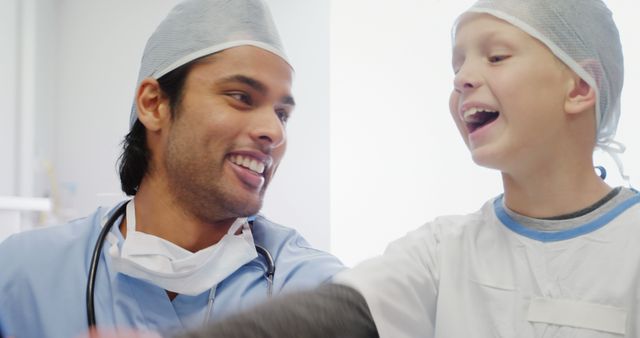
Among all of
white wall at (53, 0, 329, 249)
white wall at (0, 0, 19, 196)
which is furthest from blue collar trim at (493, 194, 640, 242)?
white wall at (0, 0, 19, 196)

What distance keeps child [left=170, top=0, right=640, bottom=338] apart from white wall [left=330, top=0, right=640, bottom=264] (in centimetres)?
130

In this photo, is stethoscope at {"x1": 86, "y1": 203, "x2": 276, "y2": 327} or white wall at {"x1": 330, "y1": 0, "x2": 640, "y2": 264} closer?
stethoscope at {"x1": 86, "y1": 203, "x2": 276, "y2": 327}

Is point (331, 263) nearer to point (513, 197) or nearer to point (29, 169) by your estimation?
point (513, 197)

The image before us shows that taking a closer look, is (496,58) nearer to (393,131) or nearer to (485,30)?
(485,30)

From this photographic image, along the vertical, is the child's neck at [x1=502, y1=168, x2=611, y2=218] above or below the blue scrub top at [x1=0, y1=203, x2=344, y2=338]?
above

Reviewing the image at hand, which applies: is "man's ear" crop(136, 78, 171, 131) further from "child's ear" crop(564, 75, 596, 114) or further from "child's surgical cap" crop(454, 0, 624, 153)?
"child's ear" crop(564, 75, 596, 114)

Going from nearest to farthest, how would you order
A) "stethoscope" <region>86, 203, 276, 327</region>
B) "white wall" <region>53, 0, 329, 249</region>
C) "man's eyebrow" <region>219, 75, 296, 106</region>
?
"stethoscope" <region>86, 203, 276, 327</region> → "man's eyebrow" <region>219, 75, 296, 106</region> → "white wall" <region>53, 0, 329, 249</region>

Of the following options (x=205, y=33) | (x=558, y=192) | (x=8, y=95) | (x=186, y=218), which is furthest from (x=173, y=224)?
(x=8, y=95)

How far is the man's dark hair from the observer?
133 cm

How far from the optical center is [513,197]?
3.05ft

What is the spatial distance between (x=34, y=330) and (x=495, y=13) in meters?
1.16

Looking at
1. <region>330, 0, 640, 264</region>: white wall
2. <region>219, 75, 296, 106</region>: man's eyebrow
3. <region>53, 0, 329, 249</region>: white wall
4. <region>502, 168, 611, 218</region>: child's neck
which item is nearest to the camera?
<region>502, 168, 611, 218</region>: child's neck

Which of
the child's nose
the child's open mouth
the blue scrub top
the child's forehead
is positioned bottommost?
the blue scrub top

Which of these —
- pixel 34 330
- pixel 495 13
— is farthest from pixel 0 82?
pixel 495 13
